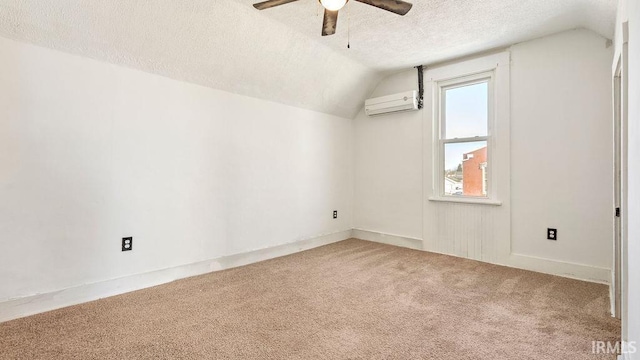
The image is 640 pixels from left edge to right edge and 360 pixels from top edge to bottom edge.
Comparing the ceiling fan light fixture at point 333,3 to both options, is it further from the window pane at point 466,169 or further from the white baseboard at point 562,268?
the white baseboard at point 562,268

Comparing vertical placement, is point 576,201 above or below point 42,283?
above

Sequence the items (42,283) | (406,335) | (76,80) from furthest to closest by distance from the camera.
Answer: (76,80), (42,283), (406,335)

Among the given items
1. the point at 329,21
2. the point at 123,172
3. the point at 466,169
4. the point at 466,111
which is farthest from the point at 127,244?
the point at 466,111

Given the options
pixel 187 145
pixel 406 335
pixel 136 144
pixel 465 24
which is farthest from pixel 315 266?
pixel 465 24

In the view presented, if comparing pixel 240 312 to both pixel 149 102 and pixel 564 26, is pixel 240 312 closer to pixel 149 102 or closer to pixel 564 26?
pixel 149 102

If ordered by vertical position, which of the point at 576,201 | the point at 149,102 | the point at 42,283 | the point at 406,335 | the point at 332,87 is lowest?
the point at 406,335

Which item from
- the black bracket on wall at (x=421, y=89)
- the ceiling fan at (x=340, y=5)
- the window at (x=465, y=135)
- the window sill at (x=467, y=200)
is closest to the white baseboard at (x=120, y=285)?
the window sill at (x=467, y=200)

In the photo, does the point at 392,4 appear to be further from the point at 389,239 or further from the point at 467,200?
the point at 389,239

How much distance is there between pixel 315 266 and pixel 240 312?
1.28 m

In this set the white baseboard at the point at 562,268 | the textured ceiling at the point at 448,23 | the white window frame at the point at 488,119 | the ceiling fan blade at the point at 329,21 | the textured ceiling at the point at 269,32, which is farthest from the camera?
the white window frame at the point at 488,119

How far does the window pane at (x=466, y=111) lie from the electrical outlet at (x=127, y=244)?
377 centimetres

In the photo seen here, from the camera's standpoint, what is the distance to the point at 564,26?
2.92 m

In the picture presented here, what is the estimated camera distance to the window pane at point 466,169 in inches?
144

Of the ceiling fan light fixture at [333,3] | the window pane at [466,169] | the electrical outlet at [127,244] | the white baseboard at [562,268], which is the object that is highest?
the ceiling fan light fixture at [333,3]
